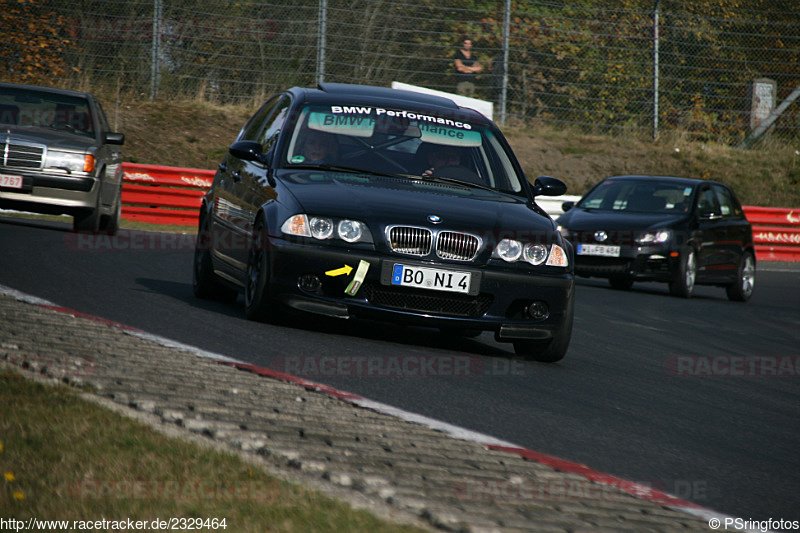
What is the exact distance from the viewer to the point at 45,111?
15.2 meters

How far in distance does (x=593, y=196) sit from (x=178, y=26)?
11.1 m

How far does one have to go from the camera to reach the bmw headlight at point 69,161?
14.2m

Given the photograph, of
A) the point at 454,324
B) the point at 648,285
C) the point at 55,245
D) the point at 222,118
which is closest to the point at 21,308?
the point at 454,324

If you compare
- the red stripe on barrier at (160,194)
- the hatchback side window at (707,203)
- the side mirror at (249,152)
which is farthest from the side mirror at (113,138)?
the hatchback side window at (707,203)

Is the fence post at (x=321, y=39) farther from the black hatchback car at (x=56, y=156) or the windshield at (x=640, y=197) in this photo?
the black hatchback car at (x=56, y=156)

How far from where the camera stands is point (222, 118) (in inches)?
1070

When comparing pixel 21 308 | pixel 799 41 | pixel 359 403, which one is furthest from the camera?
pixel 799 41

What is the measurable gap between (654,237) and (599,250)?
75 cm

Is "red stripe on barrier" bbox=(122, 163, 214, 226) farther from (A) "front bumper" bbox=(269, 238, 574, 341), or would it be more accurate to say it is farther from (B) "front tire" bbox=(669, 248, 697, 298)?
(A) "front bumper" bbox=(269, 238, 574, 341)

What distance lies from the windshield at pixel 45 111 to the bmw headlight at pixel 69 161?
739 millimetres

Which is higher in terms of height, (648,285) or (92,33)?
(92,33)

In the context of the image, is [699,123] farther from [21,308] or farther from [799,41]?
[21,308]

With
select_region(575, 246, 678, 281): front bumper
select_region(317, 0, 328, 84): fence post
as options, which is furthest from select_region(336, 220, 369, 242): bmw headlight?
select_region(317, 0, 328, 84): fence post

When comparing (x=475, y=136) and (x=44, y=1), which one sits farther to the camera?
(x=44, y=1)
